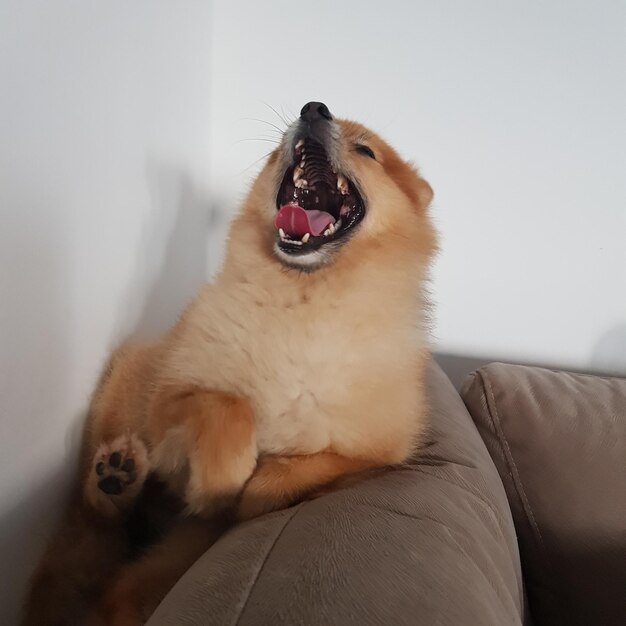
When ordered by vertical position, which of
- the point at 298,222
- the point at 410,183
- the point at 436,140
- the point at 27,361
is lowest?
the point at 27,361

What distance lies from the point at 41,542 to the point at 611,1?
96.1 inches

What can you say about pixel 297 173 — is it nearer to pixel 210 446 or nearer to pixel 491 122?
pixel 210 446

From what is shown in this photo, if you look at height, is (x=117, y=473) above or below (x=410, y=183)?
below

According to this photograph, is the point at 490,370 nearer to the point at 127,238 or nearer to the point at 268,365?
the point at 268,365

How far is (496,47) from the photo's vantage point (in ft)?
6.37

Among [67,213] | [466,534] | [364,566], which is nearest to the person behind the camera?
[364,566]

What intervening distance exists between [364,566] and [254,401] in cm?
48

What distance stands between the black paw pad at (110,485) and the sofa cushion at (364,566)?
1.27 ft

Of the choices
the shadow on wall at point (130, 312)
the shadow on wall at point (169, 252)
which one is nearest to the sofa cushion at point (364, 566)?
the shadow on wall at point (130, 312)

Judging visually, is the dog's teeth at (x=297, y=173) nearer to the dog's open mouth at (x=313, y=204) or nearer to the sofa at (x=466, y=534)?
the dog's open mouth at (x=313, y=204)

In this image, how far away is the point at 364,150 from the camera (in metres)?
1.41

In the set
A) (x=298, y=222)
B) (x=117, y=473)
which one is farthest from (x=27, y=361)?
(x=298, y=222)

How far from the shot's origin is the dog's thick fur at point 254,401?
1.02 metres

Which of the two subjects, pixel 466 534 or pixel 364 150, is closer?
pixel 466 534
